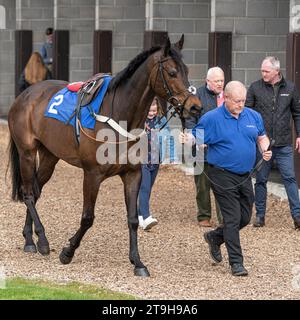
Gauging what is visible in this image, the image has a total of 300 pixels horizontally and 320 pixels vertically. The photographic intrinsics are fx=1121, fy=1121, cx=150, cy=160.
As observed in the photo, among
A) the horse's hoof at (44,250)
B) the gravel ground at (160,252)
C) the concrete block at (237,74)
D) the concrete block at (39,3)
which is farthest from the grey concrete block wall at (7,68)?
the horse's hoof at (44,250)

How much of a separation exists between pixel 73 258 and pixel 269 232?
267 centimetres

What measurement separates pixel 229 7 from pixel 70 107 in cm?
628

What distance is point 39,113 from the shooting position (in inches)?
456

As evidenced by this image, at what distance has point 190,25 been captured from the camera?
18609mm

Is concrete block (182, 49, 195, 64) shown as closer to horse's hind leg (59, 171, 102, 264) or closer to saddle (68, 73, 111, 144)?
saddle (68, 73, 111, 144)

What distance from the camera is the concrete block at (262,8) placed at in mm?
16750

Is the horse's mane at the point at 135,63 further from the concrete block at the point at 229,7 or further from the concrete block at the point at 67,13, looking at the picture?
the concrete block at the point at 67,13

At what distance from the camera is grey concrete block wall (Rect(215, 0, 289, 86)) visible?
16688 millimetres

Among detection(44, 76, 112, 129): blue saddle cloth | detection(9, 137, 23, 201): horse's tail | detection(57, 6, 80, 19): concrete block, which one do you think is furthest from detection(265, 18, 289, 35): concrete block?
detection(57, 6, 80, 19): concrete block

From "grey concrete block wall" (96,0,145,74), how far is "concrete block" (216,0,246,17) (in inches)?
164

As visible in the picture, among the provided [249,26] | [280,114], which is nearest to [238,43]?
[249,26]

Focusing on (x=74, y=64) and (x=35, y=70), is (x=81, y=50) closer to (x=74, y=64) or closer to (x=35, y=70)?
(x=74, y=64)
